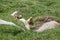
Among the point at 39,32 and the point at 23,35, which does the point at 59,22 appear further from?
the point at 23,35

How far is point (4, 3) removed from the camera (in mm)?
18750

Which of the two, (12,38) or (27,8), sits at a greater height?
(12,38)

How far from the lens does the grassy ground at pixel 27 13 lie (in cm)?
1124

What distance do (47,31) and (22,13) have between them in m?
4.69

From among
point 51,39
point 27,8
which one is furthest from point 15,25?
point 27,8

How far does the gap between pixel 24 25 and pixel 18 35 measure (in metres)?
→ 1.53

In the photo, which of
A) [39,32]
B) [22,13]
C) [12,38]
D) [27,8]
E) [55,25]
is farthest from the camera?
[27,8]

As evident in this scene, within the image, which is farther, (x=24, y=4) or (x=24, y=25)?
(x=24, y=4)

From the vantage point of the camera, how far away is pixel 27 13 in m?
16.9

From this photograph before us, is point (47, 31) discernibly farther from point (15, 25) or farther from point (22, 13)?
point (22, 13)

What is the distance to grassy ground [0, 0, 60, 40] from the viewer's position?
11.2m

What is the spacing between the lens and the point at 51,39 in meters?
11.1

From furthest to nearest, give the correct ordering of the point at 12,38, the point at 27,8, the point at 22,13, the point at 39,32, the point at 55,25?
the point at 27,8
the point at 22,13
the point at 55,25
the point at 39,32
the point at 12,38

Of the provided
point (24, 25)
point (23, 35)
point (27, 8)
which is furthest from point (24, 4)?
point (23, 35)
